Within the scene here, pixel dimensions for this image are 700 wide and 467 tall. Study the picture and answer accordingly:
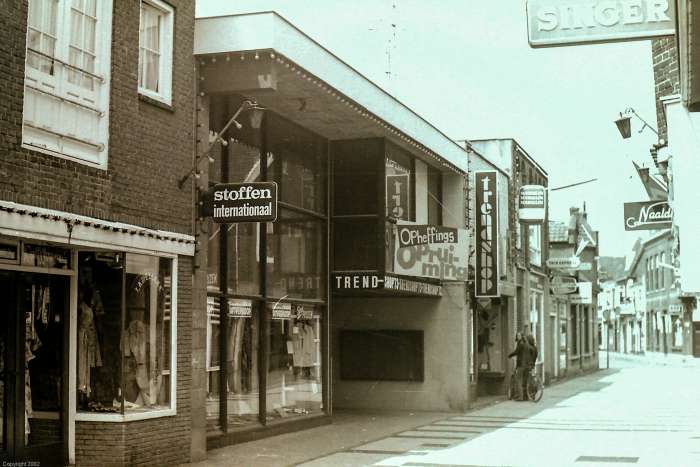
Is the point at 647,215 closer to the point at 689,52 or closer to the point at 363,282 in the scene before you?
the point at 363,282

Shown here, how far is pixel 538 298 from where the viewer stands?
35469 millimetres

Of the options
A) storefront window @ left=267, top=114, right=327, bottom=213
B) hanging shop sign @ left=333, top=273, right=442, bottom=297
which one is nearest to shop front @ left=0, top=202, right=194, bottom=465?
storefront window @ left=267, top=114, right=327, bottom=213

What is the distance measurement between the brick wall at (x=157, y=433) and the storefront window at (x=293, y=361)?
3.64m

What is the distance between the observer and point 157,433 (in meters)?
12.7

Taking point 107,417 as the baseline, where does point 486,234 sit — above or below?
above

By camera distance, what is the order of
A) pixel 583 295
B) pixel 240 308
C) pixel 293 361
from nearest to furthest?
pixel 240 308, pixel 293 361, pixel 583 295

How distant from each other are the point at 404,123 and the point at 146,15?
26.1ft

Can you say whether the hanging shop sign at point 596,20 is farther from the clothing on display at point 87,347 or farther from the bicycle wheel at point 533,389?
the bicycle wheel at point 533,389

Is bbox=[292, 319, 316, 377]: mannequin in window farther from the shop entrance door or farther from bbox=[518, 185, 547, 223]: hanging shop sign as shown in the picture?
bbox=[518, 185, 547, 223]: hanging shop sign

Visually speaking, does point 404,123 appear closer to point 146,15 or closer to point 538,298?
point 146,15

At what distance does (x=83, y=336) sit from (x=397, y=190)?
398 inches

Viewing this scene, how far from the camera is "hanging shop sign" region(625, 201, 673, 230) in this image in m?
19.3

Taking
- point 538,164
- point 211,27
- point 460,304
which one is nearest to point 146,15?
point 211,27

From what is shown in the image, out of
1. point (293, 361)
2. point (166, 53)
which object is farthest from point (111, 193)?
point (293, 361)
